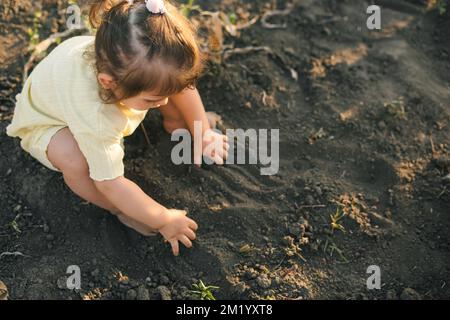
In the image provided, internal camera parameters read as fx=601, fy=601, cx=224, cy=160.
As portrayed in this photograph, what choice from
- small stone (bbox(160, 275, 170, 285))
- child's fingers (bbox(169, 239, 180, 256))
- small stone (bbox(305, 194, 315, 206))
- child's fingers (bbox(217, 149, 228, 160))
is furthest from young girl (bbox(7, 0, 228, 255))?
small stone (bbox(305, 194, 315, 206))

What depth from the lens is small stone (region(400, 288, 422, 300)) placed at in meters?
2.49

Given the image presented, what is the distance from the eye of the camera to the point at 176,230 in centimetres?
262

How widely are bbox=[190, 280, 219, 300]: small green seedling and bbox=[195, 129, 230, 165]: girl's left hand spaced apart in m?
0.65

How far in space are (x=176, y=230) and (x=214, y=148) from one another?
0.51 metres

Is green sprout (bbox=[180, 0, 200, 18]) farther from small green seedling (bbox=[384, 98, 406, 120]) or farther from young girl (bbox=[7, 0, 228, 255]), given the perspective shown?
small green seedling (bbox=[384, 98, 406, 120])

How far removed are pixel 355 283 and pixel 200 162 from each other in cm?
91

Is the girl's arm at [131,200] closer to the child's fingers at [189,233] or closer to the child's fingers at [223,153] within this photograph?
the child's fingers at [189,233]

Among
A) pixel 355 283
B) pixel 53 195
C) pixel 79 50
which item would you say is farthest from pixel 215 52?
pixel 355 283

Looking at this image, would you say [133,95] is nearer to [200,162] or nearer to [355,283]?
[200,162]

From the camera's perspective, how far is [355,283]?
2.57 m

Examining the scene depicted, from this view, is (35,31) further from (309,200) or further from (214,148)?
(309,200)

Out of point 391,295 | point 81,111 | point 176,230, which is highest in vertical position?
point 81,111

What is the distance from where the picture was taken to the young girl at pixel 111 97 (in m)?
2.12

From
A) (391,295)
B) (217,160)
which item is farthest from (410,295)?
(217,160)
